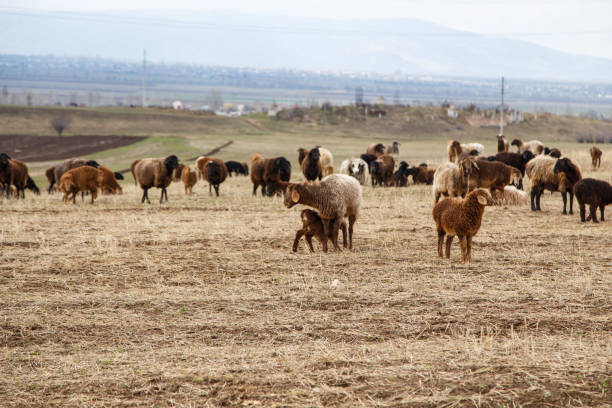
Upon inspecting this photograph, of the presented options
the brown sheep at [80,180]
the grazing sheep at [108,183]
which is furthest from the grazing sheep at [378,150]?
the brown sheep at [80,180]

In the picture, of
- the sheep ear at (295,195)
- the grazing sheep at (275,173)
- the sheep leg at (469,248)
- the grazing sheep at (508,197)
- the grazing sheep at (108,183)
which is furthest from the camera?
the grazing sheep at (108,183)

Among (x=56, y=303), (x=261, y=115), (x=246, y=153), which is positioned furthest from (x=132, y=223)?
(x=261, y=115)

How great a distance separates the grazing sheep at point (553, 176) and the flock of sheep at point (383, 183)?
24mm

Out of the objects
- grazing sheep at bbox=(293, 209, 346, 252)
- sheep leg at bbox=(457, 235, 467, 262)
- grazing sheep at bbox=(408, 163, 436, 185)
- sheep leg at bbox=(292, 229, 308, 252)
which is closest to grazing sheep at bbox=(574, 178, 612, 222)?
sheep leg at bbox=(457, 235, 467, 262)

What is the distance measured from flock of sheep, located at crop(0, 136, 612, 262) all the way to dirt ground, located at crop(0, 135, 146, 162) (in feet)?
89.7

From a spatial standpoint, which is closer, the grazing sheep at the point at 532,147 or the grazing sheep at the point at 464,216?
the grazing sheep at the point at 464,216

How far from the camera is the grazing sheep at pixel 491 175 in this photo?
1794 cm

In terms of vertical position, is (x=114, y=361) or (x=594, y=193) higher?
(x=594, y=193)

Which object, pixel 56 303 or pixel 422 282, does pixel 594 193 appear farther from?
pixel 56 303

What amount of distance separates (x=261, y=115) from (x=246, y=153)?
142 feet

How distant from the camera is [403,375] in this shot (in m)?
6.32

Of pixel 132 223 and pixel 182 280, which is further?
pixel 132 223

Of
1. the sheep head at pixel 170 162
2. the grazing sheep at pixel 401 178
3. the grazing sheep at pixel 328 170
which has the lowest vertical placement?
the grazing sheep at pixel 401 178

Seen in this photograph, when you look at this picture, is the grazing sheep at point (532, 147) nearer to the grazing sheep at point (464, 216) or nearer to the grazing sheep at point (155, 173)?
the grazing sheep at point (155, 173)
